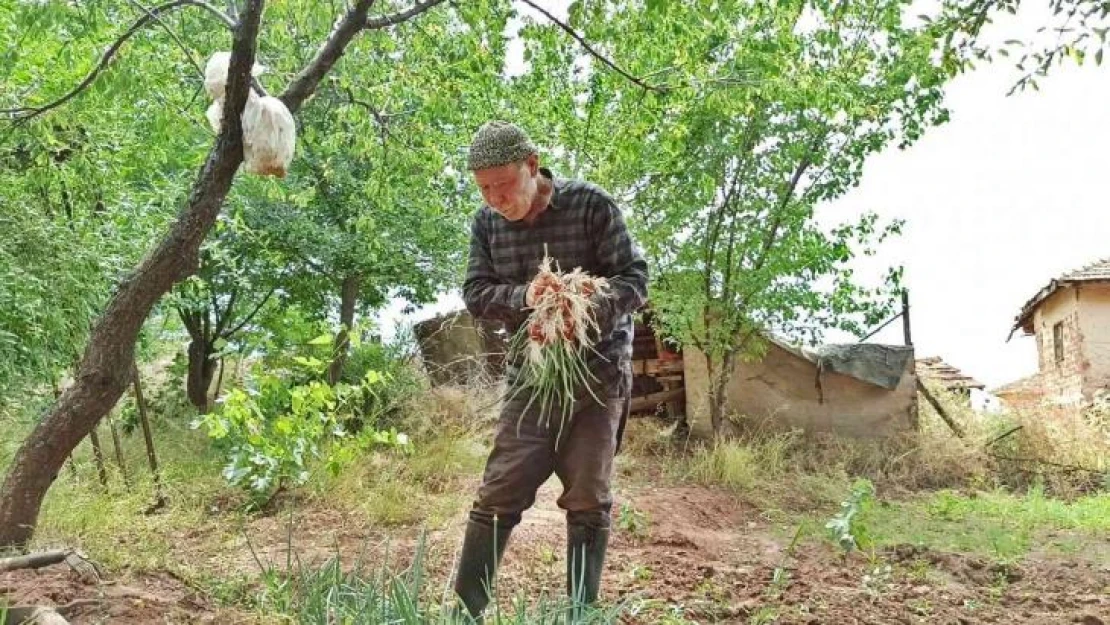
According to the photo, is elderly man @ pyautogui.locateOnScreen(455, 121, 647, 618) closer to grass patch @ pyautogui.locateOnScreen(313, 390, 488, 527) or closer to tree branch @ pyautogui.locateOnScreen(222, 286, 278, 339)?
grass patch @ pyautogui.locateOnScreen(313, 390, 488, 527)

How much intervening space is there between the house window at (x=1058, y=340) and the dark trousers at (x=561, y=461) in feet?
48.5

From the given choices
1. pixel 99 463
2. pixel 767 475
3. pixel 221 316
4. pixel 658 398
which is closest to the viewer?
pixel 99 463

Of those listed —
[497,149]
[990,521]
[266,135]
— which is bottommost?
[990,521]

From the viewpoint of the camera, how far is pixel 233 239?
8.92 meters

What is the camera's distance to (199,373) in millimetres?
10352

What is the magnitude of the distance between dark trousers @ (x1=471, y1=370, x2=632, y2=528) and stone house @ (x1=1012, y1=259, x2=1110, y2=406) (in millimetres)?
11863

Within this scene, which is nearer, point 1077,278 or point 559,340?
point 559,340

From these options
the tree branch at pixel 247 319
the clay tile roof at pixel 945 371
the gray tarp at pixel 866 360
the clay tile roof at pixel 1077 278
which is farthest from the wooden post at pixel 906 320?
the tree branch at pixel 247 319

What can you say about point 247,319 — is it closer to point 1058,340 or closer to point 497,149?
point 497,149

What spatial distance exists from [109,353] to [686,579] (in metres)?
2.50

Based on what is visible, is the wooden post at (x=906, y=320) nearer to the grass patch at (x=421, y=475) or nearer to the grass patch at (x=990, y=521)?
the grass patch at (x=990, y=521)

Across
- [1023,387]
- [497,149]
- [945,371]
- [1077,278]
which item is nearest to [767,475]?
[497,149]

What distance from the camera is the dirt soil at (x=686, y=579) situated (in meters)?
2.93

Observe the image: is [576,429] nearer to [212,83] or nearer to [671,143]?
[212,83]
